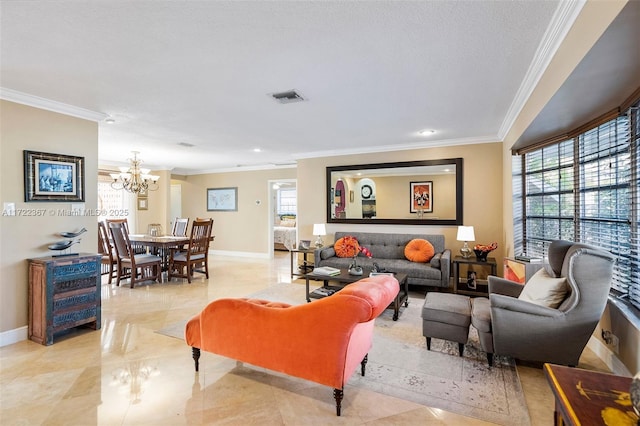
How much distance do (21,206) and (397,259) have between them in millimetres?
4773

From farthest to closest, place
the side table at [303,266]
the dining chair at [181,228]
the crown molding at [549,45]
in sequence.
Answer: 1. the dining chair at [181,228]
2. the side table at [303,266]
3. the crown molding at [549,45]

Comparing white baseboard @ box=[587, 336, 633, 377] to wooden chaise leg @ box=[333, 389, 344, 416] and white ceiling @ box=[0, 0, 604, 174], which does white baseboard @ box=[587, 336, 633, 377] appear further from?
white ceiling @ box=[0, 0, 604, 174]

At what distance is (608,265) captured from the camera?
205cm

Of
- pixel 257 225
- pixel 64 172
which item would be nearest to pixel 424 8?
pixel 64 172

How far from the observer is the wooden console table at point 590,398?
99 centimetres

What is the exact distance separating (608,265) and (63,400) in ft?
12.4

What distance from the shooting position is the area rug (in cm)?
201

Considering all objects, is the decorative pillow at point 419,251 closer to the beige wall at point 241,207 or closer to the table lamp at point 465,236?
the table lamp at point 465,236

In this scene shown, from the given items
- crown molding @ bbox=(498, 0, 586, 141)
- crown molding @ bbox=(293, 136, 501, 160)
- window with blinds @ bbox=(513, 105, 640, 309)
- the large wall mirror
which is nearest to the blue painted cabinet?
the large wall mirror

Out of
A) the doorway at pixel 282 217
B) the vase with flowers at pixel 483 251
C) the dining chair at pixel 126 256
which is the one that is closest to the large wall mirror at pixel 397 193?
the vase with flowers at pixel 483 251

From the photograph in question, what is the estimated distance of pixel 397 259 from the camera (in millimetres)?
5090

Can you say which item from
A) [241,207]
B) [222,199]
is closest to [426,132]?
[241,207]

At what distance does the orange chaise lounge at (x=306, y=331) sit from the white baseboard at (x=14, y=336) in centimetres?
226

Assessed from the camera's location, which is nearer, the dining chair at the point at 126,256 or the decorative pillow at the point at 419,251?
the decorative pillow at the point at 419,251
